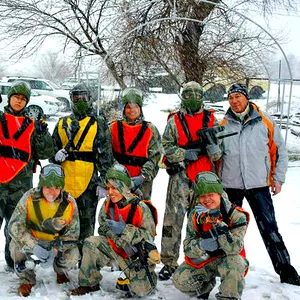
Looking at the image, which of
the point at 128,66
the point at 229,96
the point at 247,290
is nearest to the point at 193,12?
the point at 128,66

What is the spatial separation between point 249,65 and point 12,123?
10.9 meters

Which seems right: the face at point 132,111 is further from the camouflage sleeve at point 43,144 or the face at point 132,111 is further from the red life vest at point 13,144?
the red life vest at point 13,144

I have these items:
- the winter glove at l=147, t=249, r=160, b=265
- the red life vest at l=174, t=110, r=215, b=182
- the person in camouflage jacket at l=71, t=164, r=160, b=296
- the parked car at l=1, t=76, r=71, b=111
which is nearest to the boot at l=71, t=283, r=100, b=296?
the person in camouflage jacket at l=71, t=164, r=160, b=296

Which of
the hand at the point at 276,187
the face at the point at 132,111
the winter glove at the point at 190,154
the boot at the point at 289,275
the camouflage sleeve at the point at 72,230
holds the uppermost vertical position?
the face at the point at 132,111

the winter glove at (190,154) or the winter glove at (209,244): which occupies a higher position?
the winter glove at (190,154)

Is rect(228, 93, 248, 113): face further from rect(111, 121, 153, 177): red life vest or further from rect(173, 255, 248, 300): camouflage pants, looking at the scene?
rect(173, 255, 248, 300): camouflage pants

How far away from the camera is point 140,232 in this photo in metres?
3.60

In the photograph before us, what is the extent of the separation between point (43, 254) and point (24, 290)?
36cm

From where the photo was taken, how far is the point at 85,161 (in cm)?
407

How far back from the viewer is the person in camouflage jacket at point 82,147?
159 inches

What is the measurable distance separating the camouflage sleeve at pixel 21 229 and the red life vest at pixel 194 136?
1387mm

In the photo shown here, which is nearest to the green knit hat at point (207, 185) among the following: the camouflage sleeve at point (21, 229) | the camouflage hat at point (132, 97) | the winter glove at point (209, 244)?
the winter glove at point (209, 244)

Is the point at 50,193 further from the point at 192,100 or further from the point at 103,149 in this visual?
the point at 192,100

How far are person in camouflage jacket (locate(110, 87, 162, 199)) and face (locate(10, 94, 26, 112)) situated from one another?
87 cm
